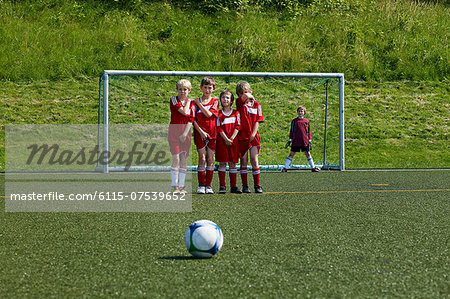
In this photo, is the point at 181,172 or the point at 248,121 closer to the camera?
the point at 181,172

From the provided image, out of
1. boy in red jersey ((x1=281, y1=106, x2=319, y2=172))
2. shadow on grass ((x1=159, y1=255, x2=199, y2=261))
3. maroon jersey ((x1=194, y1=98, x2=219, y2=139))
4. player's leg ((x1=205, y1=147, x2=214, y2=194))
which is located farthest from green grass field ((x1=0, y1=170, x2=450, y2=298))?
boy in red jersey ((x1=281, y1=106, x2=319, y2=172))

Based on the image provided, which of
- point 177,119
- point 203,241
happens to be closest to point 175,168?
point 177,119

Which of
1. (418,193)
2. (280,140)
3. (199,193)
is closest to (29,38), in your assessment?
(280,140)

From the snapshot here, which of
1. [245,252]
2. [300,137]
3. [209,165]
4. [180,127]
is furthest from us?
[300,137]

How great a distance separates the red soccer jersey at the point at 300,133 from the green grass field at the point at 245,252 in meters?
4.16

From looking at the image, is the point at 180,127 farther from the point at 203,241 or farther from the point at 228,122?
the point at 203,241

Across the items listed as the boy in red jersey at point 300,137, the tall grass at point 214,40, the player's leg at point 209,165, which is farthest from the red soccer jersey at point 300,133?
the tall grass at point 214,40

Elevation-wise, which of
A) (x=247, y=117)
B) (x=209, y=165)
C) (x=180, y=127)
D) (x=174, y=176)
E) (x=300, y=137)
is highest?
(x=247, y=117)

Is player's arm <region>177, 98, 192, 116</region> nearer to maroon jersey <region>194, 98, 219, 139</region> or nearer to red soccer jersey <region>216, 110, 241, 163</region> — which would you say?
maroon jersey <region>194, 98, 219, 139</region>

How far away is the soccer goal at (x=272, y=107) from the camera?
1068cm

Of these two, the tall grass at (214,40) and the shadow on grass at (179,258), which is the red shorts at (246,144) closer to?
the shadow on grass at (179,258)

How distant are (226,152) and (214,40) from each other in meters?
8.94

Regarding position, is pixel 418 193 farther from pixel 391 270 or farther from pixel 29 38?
pixel 29 38

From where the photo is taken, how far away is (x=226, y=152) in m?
6.05
